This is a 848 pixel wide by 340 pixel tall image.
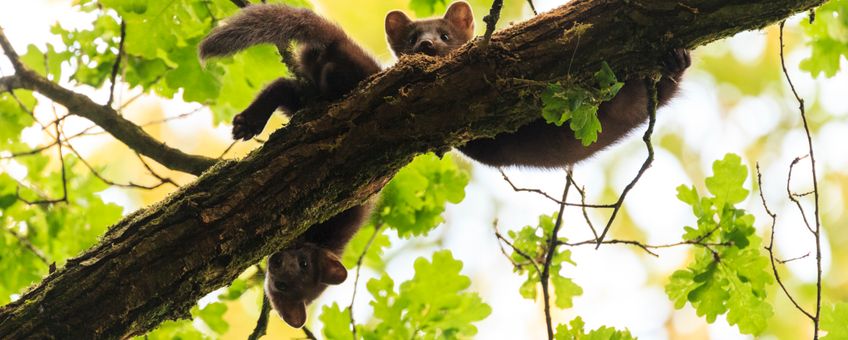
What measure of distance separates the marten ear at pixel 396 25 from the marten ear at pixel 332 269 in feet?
6.78

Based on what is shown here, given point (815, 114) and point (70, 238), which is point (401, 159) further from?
point (815, 114)

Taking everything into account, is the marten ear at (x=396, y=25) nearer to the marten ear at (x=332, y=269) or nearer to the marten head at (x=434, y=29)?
the marten head at (x=434, y=29)

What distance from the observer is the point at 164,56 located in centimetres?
567

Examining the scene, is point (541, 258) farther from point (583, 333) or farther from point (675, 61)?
point (675, 61)

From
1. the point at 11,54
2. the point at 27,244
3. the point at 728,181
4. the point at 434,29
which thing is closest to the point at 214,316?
the point at 27,244

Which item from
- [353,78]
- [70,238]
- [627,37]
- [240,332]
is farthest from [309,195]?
[240,332]

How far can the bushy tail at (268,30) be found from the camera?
12.4 ft

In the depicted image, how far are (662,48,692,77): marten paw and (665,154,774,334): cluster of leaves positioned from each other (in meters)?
1.05

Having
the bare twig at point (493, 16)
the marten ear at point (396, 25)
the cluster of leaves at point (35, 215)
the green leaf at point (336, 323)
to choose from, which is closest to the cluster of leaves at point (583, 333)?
the green leaf at point (336, 323)

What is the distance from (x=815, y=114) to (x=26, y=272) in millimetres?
8976

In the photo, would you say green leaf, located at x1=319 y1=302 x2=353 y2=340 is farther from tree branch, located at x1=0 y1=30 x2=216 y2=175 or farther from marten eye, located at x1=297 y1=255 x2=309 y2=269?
tree branch, located at x1=0 y1=30 x2=216 y2=175

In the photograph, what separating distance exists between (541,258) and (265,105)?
2012 mm

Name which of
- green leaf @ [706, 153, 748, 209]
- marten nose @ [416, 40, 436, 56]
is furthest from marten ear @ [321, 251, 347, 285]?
green leaf @ [706, 153, 748, 209]

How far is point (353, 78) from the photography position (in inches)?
155
